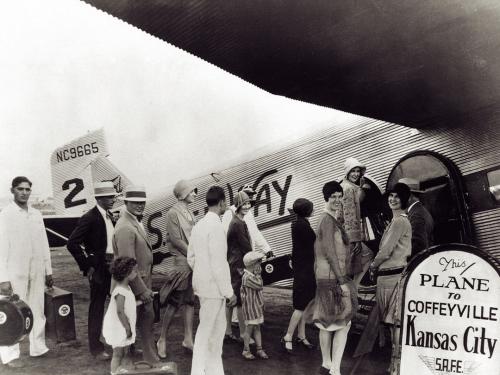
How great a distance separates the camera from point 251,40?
312 cm

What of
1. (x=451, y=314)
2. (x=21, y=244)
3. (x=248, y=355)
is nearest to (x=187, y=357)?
(x=248, y=355)

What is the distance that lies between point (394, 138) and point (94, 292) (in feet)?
10.5

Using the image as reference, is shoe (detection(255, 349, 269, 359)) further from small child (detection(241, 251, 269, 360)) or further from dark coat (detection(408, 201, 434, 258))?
dark coat (detection(408, 201, 434, 258))

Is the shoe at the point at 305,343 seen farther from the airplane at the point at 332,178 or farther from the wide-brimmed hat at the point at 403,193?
the wide-brimmed hat at the point at 403,193

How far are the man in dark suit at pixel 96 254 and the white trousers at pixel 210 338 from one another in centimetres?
80

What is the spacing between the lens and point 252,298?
13.5 feet

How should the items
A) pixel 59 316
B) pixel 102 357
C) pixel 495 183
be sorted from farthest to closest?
pixel 495 183 → pixel 59 316 → pixel 102 357

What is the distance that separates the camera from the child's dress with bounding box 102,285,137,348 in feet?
11.6

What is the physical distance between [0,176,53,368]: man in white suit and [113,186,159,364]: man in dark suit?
716mm

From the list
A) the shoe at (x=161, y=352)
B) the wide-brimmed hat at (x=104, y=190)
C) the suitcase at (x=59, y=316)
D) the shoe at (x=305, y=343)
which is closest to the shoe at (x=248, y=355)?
the shoe at (x=305, y=343)

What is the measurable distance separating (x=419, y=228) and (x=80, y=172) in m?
3.70

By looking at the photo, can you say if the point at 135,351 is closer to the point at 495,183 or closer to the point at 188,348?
the point at 188,348

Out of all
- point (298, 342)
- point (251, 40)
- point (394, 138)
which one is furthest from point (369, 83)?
point (298, 342)

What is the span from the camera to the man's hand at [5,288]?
3826mm
